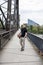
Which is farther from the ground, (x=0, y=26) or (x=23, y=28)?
(x=23, y=28)

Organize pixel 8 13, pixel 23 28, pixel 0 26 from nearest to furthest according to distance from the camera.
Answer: pixel 23 28 → pixel 8 13 → pixel 0 26

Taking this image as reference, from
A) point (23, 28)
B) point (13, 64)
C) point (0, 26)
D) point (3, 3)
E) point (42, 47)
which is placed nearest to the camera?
point (13, 64)

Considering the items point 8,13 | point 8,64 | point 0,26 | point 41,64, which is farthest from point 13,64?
point 0,26

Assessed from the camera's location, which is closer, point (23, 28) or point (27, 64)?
point (27, 64)

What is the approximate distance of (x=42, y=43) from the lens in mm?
12062

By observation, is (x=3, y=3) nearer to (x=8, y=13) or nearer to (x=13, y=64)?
(x=8, y=13)

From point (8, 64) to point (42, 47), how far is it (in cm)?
381

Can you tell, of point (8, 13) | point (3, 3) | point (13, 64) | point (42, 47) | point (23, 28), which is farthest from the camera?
point (3, 3)

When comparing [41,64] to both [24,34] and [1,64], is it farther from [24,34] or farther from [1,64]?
[24,34]

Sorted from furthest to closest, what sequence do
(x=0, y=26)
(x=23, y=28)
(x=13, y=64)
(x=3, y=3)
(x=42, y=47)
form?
(x=0, y=26), (x=3, y=3), (x=23, y=28), (x=42, y=47), (x=13, y=64)

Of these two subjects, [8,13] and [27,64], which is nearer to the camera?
[27,64]

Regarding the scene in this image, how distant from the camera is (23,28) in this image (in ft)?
43.9

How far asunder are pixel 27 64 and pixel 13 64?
48cm

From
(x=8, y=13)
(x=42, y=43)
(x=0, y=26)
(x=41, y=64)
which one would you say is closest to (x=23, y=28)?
(x=42, y=43)
